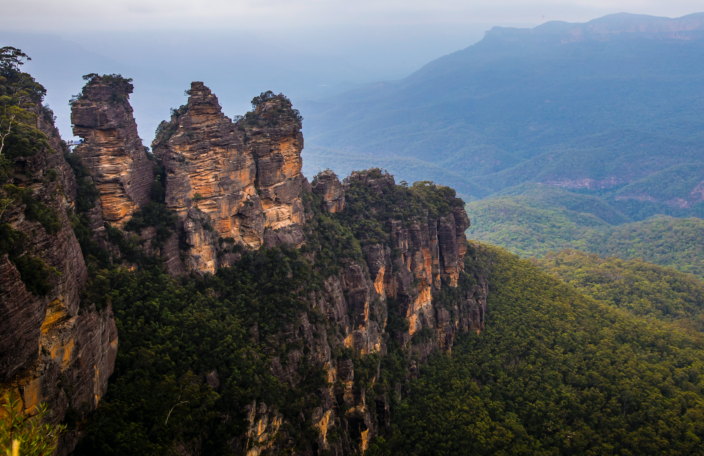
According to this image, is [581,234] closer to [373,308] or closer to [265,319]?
[373,308]

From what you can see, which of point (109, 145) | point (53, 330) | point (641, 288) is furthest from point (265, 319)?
point (641, 288)

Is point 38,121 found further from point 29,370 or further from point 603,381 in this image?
point 603,381

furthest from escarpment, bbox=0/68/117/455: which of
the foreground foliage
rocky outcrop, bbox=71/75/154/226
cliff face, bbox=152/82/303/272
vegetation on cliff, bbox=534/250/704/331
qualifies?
the foreground foliage

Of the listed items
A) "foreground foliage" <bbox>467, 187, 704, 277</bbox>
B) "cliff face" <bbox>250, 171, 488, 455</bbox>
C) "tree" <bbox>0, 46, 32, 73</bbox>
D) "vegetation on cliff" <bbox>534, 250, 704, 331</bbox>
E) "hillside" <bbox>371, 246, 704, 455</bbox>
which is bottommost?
"foreground foliage" <bbox>467, 187, 704, 277</bbox>

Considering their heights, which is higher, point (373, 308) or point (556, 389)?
point (373, 308)

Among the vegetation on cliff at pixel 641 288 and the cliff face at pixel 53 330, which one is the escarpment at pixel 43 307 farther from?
the vegetation on cliff at pixel 641 288

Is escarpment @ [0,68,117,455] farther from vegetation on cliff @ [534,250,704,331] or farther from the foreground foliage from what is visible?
the foreground foliage

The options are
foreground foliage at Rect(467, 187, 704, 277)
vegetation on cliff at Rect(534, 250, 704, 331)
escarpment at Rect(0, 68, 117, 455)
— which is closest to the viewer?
escarpment at Rect(0, 68, 117, 455)

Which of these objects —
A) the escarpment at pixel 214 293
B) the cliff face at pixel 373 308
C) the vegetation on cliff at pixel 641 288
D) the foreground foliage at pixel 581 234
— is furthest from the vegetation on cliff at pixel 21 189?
the foreground foliage at pixel 581 234
